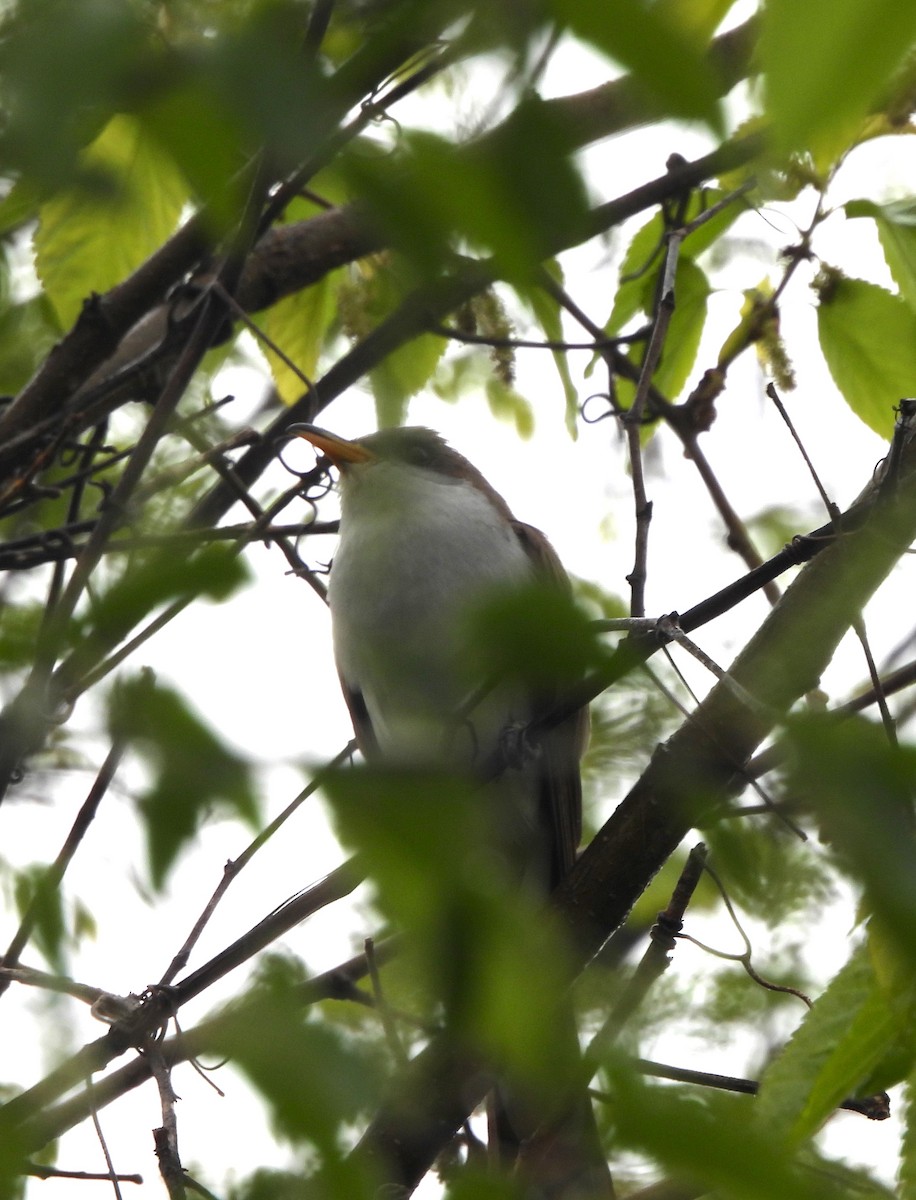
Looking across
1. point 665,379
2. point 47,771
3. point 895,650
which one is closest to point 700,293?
point 665,379

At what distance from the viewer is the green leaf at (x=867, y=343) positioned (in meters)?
3.14

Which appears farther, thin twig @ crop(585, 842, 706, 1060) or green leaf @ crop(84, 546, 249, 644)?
thin twig @ crop(585, 842, 706, 1060)

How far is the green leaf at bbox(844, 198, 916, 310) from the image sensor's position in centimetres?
304

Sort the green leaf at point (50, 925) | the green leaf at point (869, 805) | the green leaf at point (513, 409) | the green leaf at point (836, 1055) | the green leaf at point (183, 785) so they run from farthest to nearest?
the green leaf at point (513, 409) → the green leaf at point (836, 1055) → the green leaf at point (50, 925) → the green leaf at point (183, 785) → the green leaf at point (869, 805)

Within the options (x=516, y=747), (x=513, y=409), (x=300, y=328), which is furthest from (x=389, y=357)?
(x=513, y=409)

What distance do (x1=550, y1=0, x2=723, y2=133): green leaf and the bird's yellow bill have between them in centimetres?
314

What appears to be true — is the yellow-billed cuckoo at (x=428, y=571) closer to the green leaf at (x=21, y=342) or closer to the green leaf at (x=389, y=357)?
the green leaf at (x=389, y=357)

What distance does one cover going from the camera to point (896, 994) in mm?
1617

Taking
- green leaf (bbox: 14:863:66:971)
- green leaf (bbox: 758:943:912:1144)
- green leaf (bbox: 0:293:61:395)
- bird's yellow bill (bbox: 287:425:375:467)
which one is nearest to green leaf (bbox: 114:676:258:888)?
green leaf (bbox: 14:863:66:971)

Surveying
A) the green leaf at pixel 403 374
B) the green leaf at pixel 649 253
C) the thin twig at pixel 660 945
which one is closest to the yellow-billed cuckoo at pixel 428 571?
the green leaf at pixel 403 374

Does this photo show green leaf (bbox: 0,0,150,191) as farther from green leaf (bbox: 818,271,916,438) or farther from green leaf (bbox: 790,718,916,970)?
green leaf (bbox: 818,271,916,438)

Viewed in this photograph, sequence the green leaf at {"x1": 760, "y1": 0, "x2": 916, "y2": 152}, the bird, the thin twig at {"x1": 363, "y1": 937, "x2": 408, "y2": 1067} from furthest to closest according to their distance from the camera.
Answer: the bird < the thin twig at {"x1": 363, "y1": 937, "x2": 408, "y2": 1067} < the green leaf at {"x1": 760, "y1": 0, "x2": 916, "y2": 152}

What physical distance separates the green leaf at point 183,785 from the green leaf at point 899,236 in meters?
2.45

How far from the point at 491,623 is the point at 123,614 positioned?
303mm
